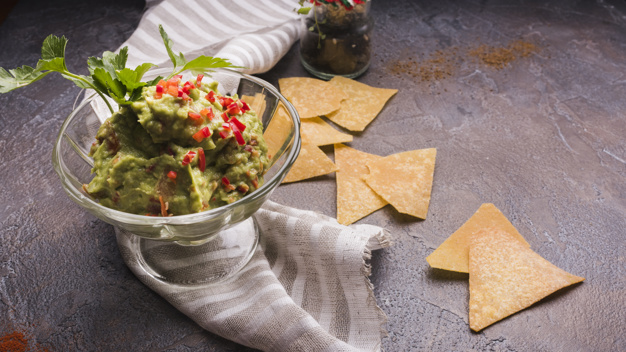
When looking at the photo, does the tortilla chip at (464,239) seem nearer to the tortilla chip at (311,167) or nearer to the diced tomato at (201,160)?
the tortilla chip at (311,167)

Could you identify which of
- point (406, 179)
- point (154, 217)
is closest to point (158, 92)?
point (154, 217)

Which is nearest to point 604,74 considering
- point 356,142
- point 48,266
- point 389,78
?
point 389,78

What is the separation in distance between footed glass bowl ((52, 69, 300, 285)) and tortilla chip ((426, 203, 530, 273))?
0.64 metres

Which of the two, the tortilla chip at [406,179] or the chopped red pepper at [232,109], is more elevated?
the chopped red pepper at [232,109]

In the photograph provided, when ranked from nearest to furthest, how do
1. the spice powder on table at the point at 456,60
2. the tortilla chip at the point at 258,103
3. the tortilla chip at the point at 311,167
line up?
the tortilla chip at the point at 258,103 < the tortilla chip at the point at 311,167 < the spice powder on table at the point at 456,60

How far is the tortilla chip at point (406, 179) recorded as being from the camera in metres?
2.18

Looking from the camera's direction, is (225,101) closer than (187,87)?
No

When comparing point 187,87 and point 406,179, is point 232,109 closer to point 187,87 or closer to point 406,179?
point 187,87

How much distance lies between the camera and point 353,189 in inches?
88.7

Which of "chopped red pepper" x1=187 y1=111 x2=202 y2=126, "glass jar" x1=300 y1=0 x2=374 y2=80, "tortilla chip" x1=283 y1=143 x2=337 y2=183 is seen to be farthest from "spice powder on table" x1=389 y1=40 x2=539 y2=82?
"chopped red pepper" x1=187 y1=111 x2=202 y2=126

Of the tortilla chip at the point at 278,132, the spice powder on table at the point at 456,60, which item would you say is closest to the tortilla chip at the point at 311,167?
the tortilla chip at the point at 278,132

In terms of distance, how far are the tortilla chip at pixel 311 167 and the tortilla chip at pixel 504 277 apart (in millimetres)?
650

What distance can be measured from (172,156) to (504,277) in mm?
1180

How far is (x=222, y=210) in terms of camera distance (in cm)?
160
